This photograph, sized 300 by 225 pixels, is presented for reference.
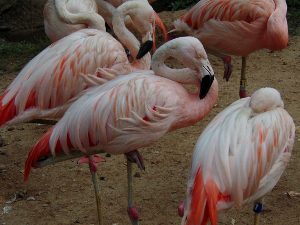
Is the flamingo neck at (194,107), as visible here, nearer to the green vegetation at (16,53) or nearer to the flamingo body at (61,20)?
the flamingo body at (61,20)

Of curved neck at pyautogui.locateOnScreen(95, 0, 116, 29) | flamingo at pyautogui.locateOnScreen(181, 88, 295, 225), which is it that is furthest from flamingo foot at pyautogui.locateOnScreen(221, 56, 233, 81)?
flamingo at pyautogui.locateOnScreen(181, 88, 295, 225)

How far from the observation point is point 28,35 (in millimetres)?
8164

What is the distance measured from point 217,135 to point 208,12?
2404mm

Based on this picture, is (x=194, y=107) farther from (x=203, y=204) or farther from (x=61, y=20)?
(x=61, y=20)

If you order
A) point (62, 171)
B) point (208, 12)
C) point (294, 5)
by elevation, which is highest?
point (208, 12)

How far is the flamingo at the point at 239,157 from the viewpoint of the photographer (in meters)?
2.98

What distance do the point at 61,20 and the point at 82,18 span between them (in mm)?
421

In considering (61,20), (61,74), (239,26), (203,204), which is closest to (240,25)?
(239,26)

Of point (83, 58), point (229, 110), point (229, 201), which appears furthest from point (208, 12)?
point (229, 201)

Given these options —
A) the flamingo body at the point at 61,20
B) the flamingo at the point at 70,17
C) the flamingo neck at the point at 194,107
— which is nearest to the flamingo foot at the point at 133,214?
the flamingo neck at the point at 194,107

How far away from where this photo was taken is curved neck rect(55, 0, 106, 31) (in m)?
4.88

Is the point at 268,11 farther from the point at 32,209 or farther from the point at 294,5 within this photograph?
the point at 294,5

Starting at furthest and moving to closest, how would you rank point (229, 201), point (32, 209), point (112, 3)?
point (112, 3) → point (32, 209) → point (229, 201)

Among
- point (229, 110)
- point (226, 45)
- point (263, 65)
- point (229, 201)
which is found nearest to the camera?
point (229, 201)
